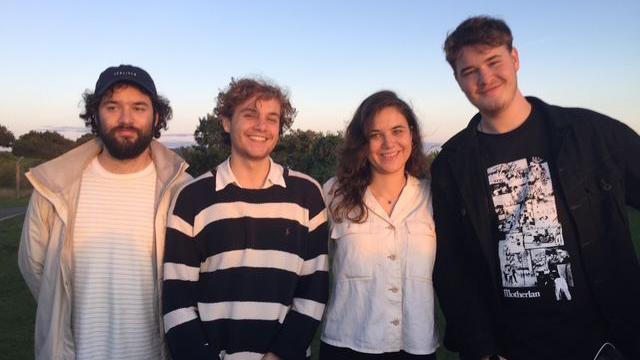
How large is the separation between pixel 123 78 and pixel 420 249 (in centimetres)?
207

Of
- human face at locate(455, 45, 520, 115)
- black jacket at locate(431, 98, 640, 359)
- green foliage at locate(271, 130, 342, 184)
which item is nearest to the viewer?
black jacket at locate(431, 98, 640, 359)

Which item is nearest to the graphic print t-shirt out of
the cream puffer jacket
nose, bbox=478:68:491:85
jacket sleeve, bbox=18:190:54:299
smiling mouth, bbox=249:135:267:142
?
nose, bbox=478:68:491:85

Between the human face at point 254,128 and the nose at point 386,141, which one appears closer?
the human face at point 254,128

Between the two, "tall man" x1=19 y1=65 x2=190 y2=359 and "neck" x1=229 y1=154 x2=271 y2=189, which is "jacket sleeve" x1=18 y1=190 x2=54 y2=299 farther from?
"neck" x1=229 y1=154 x2=271 y2=189

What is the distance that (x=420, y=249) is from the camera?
3076mm

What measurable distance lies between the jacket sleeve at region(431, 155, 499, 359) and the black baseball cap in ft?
6.19

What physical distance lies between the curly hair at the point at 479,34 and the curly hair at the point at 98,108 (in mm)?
1906

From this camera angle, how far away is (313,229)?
310 centimetres

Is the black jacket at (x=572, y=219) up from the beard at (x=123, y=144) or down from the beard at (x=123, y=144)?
down

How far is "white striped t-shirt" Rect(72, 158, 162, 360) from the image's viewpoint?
304 centimetres

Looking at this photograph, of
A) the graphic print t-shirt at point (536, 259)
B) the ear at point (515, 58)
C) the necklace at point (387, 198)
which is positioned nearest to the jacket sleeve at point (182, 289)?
the necklace at point (387, 198)

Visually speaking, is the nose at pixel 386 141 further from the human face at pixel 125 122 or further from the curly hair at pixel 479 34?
the human face at pixel 125 122

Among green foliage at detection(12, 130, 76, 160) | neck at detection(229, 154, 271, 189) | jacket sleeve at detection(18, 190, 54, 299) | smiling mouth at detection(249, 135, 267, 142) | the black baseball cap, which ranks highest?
green foliage at detection(12, 130, 76, 160)

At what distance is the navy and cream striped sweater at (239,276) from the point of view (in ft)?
9.27
